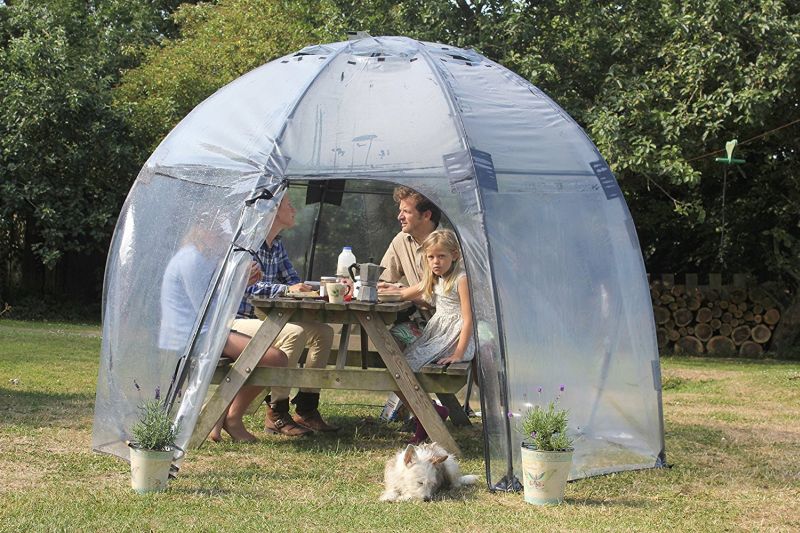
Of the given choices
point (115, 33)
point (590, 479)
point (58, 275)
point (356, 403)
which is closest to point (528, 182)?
point (590, 479)

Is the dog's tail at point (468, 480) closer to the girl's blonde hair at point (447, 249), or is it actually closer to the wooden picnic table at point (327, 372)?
the wooden picnic table at point (327, 372)

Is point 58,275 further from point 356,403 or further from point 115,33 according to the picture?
point 356,403

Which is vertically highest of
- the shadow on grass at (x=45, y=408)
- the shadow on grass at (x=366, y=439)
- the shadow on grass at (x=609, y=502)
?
the shadow on grass at (x=609, y=502)

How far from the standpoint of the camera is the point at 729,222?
565 inches

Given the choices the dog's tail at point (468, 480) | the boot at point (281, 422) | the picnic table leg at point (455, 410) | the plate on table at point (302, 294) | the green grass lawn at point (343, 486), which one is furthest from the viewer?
the picnic table leg at point (455, 410)

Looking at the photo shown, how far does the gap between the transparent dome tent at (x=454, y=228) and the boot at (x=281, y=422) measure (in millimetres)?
1095

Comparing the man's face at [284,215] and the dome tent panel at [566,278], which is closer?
the dome tent panel at [566,278]

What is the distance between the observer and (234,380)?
5.54m

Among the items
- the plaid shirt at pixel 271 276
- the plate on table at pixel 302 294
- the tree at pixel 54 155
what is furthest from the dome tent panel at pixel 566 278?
the tree at pixel 54 155

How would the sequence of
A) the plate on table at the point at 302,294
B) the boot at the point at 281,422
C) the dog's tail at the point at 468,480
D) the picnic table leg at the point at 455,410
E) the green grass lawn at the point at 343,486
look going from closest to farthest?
1. the green grass lawn at the point at 343,486
2. the dog's tail at the point at 468,480
3. the plate on table at the point at 302,294
4. the boot at the point at 281,422
5. the picnic table leg at the point at 455,410

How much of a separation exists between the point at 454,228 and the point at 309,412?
1772mm

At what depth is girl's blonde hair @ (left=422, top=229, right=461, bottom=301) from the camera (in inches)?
237

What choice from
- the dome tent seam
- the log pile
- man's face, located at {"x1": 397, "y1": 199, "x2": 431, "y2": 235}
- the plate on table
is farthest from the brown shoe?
the log pile

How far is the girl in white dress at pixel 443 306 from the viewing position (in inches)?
232
